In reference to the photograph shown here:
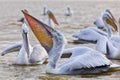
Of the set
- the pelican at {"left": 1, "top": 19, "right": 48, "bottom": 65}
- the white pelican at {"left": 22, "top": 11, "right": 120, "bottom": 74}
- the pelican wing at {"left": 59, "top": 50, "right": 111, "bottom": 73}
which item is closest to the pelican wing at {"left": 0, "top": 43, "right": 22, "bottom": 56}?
the pelican at {"left": 1, "top": 19, "right": 48, "bottom": 65}

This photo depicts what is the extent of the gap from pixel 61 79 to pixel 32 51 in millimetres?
1912

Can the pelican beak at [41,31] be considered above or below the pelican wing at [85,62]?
above

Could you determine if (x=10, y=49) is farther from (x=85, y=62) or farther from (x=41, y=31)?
(x=85, y=62)

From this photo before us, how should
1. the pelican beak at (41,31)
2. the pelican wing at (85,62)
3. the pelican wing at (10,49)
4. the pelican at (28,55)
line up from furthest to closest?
the pelican wing at (10,49)
the pelican at (28,55)
the pelican beak at (41,31)
the pelican wing at (85,62)

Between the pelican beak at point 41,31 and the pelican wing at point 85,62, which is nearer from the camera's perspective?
the pelican wing at point 85,62

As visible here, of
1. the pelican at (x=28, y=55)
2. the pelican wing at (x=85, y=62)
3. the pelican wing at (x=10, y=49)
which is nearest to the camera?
the pelican wing at (x=85, y=62)

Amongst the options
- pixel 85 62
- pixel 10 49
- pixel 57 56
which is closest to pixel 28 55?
pixel 10 49

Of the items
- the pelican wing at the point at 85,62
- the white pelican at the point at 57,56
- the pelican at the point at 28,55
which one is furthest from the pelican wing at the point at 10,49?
the pelican wing at the point at 85,62

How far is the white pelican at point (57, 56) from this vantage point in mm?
Answer: 8141

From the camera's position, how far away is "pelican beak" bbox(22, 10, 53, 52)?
323 inches

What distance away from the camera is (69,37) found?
617 inches

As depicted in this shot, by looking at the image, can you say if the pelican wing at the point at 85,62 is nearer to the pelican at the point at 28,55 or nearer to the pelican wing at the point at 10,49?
the pelican at the point at 28,55

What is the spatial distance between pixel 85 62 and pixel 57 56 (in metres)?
0.54

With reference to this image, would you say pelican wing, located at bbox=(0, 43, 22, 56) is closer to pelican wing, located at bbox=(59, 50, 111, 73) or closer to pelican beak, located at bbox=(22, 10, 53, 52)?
pelican beak, located at bbox=(22, 10, 53, 52)
